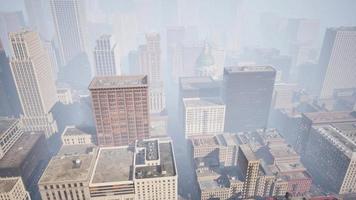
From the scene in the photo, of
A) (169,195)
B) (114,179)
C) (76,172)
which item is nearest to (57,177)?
(76,172)

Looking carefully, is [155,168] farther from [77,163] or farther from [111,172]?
[77,163]

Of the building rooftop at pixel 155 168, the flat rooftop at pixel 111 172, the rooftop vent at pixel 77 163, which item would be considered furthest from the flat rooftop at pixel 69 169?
the building rooftop at pixel 155 168

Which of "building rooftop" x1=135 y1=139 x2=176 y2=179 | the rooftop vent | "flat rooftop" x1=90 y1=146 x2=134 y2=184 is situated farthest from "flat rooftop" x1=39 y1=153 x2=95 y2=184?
"building rooftop" x1=135 y1=139 x2=176 y2=179

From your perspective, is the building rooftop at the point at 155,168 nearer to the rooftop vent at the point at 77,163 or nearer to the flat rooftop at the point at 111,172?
the flat rooftop at the point at 111,172

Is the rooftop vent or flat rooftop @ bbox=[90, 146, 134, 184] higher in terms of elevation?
the rooftop vent

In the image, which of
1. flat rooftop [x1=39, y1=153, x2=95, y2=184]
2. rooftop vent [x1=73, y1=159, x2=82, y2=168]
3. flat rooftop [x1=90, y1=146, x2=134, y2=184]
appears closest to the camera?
flat rooftop [x1=39, y1=153, x2=95, y2=184]

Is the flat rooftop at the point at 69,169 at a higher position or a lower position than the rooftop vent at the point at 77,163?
lower

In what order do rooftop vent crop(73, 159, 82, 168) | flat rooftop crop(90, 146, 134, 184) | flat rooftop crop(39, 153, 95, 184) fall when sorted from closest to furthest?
1. flat rooftop crop(39, 153, 95, 184)
2. flat rooftop crop(90, 146, 134, 184)
3. rooftop vent crop(73, 159, 82, 168)

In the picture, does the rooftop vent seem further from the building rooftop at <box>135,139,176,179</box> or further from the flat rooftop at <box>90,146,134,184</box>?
the building rooftop at <box>135,139,176,179</box>
